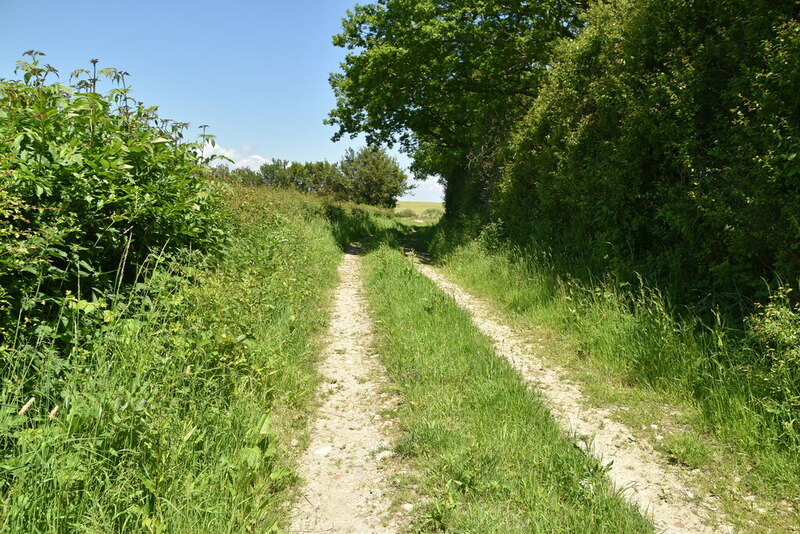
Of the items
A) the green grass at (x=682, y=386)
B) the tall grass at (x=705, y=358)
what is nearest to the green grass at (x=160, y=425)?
the green grass at (x=682, y=386)

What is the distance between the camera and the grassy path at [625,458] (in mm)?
2926

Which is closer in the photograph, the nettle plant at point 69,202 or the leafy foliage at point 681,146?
the nettle plant at point 69,202

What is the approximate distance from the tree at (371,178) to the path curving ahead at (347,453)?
40.9 meters

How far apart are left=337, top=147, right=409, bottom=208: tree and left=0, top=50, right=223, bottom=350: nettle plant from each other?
4147 centimetres

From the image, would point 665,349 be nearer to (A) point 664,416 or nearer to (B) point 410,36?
(A) point 664,416

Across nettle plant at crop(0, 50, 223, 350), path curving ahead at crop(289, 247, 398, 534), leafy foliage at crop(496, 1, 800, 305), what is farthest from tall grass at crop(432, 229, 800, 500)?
nettle plant at crop(0, 50, 223, 350)

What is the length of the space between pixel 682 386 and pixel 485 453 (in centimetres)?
249

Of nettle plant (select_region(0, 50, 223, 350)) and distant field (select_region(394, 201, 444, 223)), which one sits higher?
distant field (select_region(394, 201, 444, 223))

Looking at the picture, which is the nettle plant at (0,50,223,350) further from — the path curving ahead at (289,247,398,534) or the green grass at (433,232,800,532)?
the green grass at (433,232,800,532)

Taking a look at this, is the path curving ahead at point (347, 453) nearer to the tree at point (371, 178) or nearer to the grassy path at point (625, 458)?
the grassy path at point (625, 458)

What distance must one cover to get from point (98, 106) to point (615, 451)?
5457 millimetres

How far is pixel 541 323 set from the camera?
698cm

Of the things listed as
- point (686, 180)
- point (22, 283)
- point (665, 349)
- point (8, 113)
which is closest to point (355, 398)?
point (22, 283)

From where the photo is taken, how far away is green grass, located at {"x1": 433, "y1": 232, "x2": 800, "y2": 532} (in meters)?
3.16
